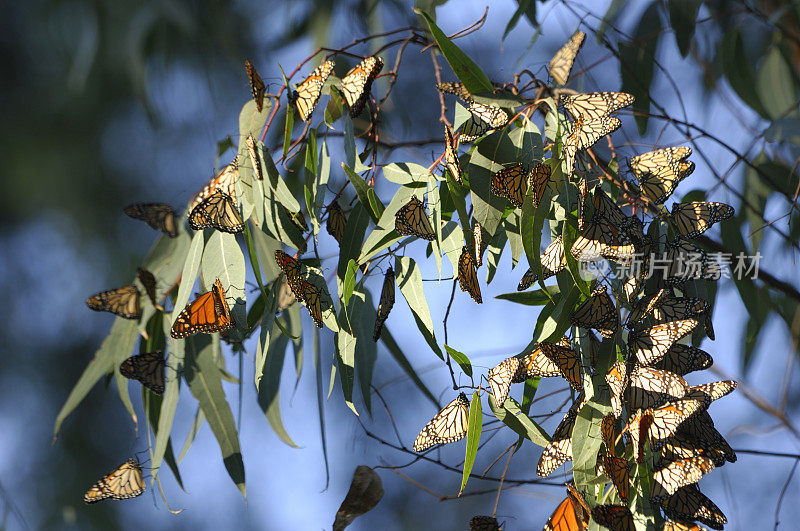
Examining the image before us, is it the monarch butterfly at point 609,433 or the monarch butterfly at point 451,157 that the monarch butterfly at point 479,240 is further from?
the monarch butterfly at point 609,433

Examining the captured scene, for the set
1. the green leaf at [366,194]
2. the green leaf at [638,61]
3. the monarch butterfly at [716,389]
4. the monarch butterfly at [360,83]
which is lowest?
the monarch butterfly at [716,389]

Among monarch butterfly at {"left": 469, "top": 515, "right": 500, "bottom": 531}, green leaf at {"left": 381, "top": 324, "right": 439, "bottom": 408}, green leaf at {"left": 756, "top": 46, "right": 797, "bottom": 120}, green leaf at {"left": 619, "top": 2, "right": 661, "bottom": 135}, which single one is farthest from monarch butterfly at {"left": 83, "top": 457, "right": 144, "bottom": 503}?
green leaf at {"left": 756, "top": 46, "right": 797, "bottom": 120}

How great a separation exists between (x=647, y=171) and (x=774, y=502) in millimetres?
1436

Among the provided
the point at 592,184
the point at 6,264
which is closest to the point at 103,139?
the point at 6,264

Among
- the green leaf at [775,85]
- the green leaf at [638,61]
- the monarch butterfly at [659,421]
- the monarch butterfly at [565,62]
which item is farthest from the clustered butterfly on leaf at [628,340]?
the green leaf at [775,85]

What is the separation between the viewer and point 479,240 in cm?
66

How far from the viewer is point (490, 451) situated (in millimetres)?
2010

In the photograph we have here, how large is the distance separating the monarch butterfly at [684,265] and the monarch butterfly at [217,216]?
402 millimetres

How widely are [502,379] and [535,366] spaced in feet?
0.10

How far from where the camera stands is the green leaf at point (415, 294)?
27.6 inches

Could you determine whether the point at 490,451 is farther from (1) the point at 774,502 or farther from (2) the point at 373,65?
(2) the point at 373,65

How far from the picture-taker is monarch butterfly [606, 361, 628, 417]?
0.58m

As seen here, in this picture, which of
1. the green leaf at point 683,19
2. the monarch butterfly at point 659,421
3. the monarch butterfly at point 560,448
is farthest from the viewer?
the green leaf at point 683,19

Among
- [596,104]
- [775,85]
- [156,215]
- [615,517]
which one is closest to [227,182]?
[156,215]
